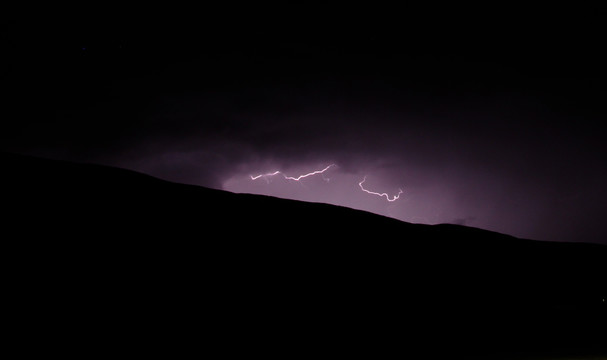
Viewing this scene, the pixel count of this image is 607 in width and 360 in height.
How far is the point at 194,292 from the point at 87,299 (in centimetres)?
120

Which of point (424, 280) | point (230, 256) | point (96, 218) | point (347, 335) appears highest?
point (96, 218)

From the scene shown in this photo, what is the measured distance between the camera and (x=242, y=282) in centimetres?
511

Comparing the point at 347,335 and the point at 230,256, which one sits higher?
the point at 230,256

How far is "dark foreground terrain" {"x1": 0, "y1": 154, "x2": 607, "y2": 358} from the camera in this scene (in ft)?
12.6

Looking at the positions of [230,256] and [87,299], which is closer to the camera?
[87,299]

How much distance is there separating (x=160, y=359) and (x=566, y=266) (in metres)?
10.7

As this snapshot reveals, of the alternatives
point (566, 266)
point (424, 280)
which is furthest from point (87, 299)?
point (566, 266)

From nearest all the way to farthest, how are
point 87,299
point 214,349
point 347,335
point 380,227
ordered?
point 87,299
point 214,349
point 347,335
point 380,227

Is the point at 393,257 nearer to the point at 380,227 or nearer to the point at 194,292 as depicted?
the point at 380,227

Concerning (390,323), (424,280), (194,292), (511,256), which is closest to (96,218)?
(194,292)

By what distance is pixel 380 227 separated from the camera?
8.37m

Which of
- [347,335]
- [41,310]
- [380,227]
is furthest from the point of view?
[380,227]

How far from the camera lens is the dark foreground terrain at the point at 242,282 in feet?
12.6

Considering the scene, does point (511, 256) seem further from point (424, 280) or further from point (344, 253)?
point (344, 253)
